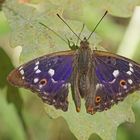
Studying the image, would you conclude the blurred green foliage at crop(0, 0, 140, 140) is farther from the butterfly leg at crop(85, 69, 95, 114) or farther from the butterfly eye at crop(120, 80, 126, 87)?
the butterfly eye at crop(120, 80, 126, 87)

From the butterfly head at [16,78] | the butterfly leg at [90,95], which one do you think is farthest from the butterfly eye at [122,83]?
the butterfly head at [16,78]

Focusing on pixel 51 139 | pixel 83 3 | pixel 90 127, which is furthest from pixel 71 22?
pixel 51 139

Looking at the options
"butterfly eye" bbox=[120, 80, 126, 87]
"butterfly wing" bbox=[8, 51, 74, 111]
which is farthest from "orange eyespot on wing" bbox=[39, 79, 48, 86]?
"butterfly eye" bbox=[120, 80, 126, 87]

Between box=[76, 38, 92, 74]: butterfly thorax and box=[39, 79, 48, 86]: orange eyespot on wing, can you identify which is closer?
box=[39, 79, 48, 86]: orange eyespot on wing

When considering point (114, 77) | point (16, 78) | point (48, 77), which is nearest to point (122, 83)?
point (114, 77)

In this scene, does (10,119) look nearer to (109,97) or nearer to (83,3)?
(109,97)

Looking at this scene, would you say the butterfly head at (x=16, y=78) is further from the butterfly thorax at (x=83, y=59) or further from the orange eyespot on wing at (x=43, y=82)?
the butterfly thorax at (x=83, y=59)
